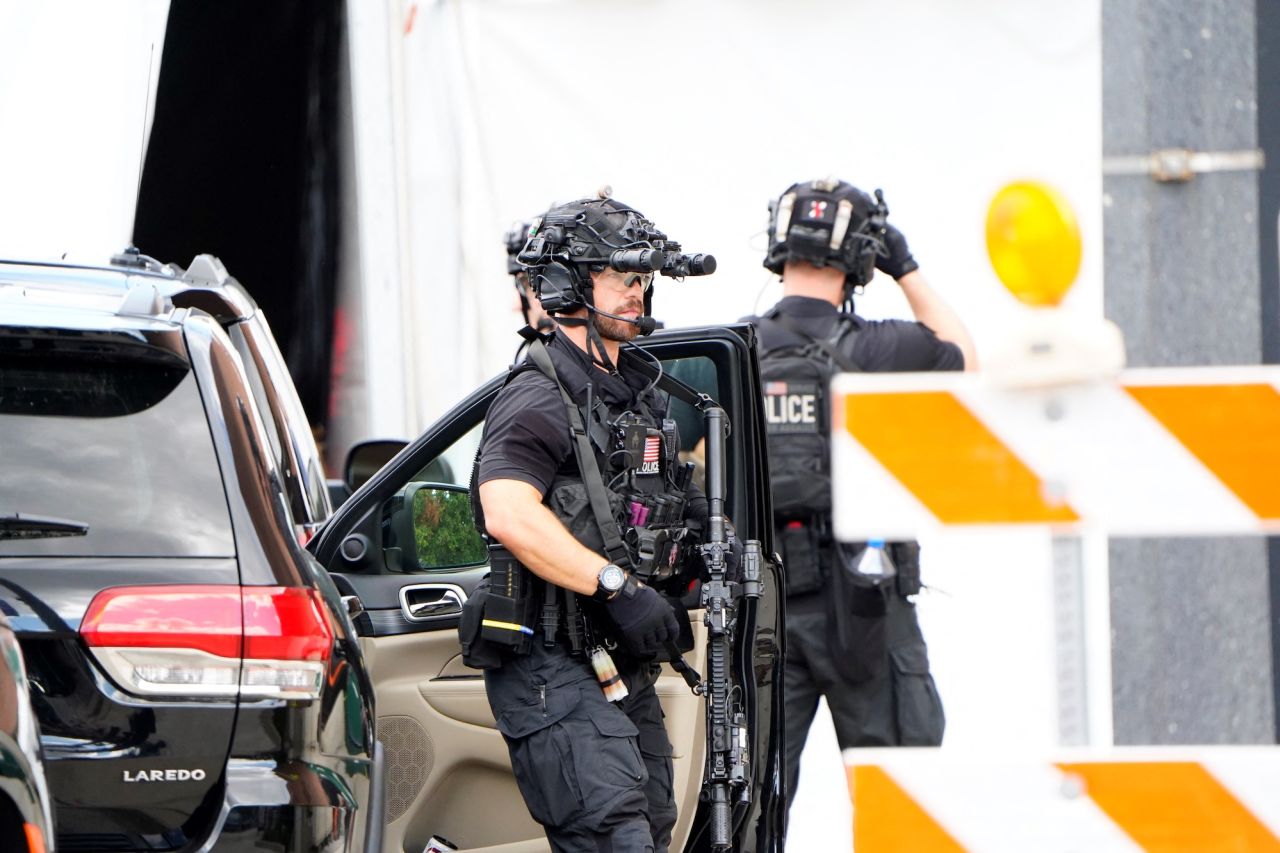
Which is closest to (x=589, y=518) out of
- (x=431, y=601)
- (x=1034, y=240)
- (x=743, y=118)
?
(x=431, y=601)

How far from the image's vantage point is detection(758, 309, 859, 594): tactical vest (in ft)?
16.6

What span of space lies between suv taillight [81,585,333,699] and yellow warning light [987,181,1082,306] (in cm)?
150

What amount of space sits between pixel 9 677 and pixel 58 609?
1.54ft

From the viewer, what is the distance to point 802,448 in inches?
199

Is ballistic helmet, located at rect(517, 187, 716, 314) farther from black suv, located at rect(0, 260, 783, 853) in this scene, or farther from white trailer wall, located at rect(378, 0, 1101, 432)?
white trailer wall, located at rect(378, 0, 1101, 432)

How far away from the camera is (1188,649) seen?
3494 mm

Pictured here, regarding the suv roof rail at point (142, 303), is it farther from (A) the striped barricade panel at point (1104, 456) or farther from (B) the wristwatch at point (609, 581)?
(A) the striped barricade panel at point (1104, 456)

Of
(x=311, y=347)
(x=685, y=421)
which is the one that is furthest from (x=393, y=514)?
(x=311, y=347)

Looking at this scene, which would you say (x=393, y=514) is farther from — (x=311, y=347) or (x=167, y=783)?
(x=311, y=347)

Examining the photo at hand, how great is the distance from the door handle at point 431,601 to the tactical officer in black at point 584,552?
1.79ft

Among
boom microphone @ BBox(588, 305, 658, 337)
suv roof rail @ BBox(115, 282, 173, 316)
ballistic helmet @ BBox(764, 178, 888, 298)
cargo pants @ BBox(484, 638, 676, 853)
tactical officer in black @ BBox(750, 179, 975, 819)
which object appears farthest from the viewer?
ballistic helmet @ BBox(764, 178, 888, 298)

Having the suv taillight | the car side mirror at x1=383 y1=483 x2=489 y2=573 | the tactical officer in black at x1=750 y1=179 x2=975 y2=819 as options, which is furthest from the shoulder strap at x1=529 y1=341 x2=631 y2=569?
the tactical officer in black at x1=750 y1=179 x2=975 y2=819

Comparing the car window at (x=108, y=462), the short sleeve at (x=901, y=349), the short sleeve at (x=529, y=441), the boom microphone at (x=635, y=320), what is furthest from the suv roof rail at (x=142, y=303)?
the short sleeve at (x=901, y=349)

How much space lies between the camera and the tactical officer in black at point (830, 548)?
501cm
